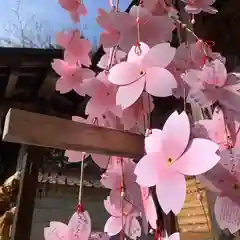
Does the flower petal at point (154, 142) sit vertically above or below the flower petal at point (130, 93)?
below

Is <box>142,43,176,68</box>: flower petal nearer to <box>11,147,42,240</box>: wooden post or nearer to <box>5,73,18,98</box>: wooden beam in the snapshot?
<box>11,147,42,240</box>: wooden post

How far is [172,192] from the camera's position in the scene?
328 millimetres

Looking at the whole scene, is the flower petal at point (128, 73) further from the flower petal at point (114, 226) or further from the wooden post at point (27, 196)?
the wooden post at point (27, 196)

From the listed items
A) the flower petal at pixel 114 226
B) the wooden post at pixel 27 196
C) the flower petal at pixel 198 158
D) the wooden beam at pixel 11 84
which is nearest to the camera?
the flower petal at pixel 198 158

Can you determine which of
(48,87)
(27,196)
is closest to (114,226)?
(27,196)

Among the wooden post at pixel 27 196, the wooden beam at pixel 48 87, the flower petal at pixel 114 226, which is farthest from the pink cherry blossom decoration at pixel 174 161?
the wooden beam at pixel 48 87

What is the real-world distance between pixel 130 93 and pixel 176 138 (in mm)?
87

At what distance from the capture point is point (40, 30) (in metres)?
2.23

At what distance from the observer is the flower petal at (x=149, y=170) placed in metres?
0.34

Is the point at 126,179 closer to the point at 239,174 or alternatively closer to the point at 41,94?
the point at 239,174

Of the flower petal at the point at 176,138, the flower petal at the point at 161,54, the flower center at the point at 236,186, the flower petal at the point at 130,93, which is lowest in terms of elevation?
the flower center at the point at 236,186

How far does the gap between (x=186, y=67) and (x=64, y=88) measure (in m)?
0.20

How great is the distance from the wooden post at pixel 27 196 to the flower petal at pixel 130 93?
1160 millimetres

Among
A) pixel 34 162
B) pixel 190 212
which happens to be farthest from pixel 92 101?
pixel 34 162
